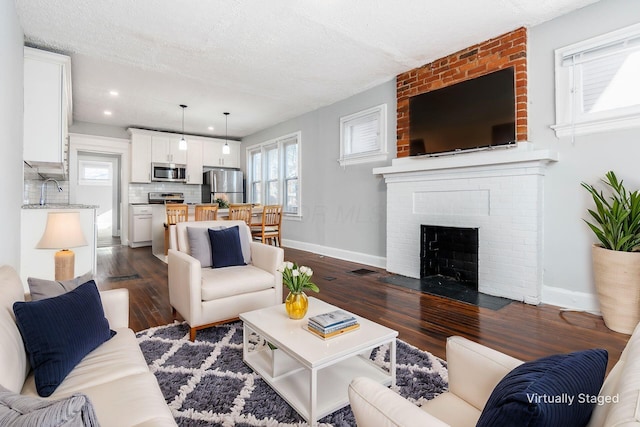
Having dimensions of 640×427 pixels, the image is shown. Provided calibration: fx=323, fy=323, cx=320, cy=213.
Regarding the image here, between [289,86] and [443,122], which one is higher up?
[289,86]

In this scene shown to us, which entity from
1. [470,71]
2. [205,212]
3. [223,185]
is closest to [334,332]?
[470,71]

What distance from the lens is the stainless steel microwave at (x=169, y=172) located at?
24.0 ft

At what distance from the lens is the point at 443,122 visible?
3.90 metres

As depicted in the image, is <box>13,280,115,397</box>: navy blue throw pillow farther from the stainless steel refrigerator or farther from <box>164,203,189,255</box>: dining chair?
the stainless steel refrigerator

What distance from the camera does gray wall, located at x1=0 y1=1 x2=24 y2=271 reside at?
7.03 feet

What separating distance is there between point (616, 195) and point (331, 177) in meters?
3.79

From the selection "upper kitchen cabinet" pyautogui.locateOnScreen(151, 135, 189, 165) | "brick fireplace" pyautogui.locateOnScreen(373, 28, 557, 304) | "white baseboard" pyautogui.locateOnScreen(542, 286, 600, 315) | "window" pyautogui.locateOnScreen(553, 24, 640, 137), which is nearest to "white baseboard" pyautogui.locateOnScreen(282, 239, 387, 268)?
"brick fireplace" pyautogui.locateOnScreen(373, 28, 557, 304)

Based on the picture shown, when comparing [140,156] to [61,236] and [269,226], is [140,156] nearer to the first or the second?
[269,226]

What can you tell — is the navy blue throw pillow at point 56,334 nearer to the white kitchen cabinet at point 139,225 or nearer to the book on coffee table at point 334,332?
the book on coffee table at point 334,332

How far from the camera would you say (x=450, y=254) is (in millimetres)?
3932

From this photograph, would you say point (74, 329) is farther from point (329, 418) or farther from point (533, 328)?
point (533, 328)

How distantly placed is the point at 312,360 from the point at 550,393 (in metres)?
1.01

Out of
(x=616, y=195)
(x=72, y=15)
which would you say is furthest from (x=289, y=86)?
(x=616, y=195)

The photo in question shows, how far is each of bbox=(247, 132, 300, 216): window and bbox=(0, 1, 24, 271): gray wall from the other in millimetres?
4273
